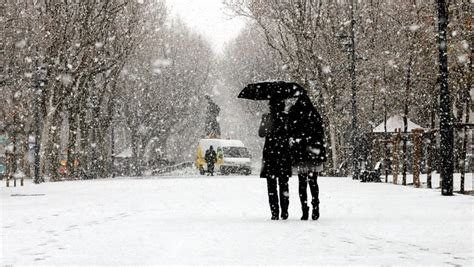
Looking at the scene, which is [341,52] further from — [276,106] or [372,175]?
[276,106]

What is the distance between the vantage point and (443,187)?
1512cm

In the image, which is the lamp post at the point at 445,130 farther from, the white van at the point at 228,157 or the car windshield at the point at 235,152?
the car windshield at the point at 235,152

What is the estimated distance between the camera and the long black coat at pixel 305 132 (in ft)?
33.6

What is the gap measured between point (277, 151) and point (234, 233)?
195 cm

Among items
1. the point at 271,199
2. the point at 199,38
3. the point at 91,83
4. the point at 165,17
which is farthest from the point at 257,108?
the point at 271,199

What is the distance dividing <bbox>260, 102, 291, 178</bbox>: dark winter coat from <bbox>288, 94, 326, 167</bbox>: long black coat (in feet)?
0.32

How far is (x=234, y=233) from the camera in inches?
345

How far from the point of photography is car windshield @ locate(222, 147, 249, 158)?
1636 inches

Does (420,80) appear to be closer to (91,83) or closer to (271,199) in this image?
(91,83)

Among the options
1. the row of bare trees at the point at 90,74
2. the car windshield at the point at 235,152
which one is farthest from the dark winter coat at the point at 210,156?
the row of bare trees at the point at 90,74

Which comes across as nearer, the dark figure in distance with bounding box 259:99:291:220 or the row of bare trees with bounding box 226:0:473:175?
the dark figure in distance with bounding box 259:99:291:220

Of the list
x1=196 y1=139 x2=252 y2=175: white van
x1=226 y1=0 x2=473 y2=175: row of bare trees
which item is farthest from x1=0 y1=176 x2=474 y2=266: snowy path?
x1=196 y1=139 x2=252 y2=175: white van

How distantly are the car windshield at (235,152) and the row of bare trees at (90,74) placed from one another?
6.61 metres

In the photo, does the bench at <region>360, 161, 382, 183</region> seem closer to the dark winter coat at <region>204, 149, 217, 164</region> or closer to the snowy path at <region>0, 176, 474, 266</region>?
the snowy path at <region>0, 176, 474, 266</region>
